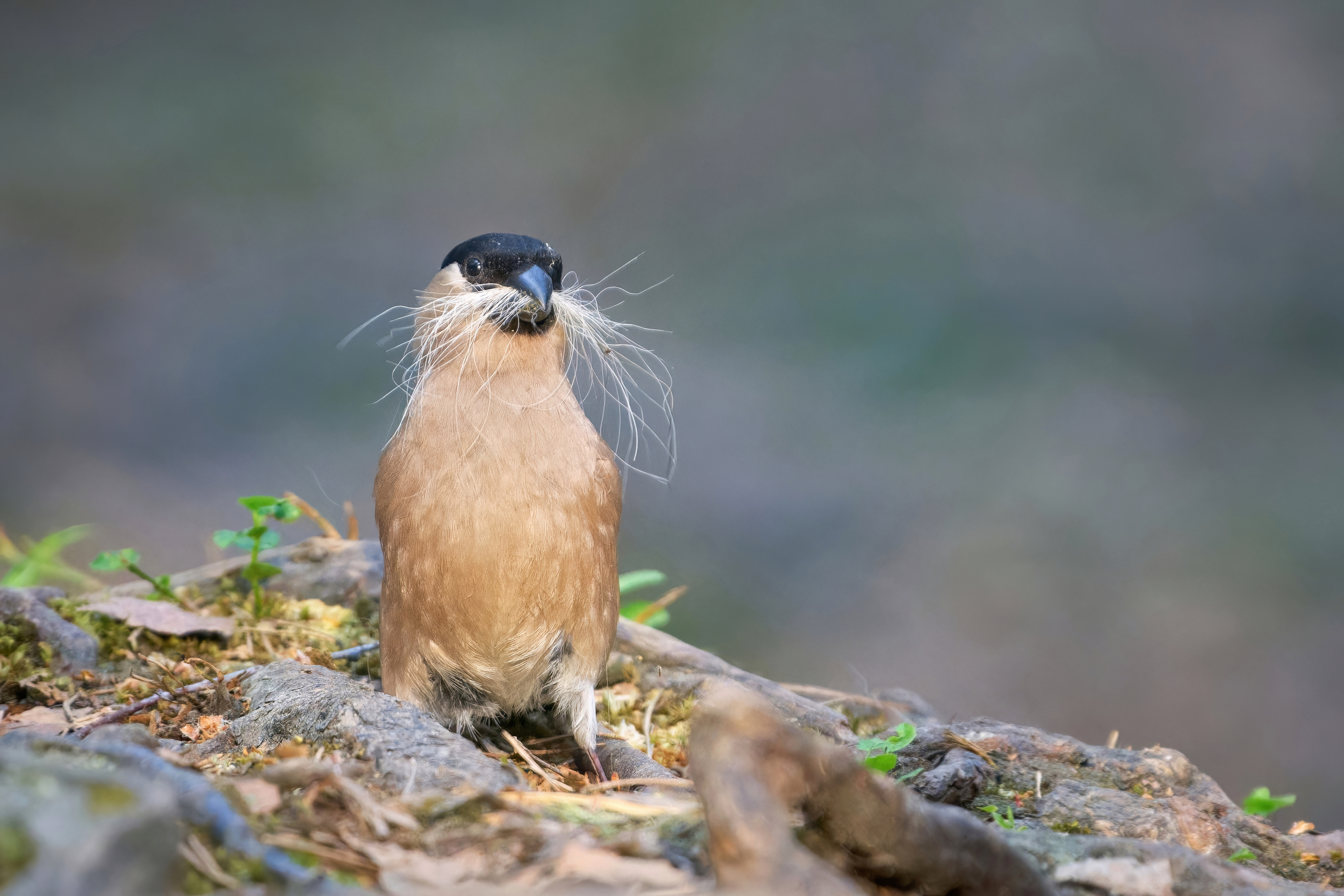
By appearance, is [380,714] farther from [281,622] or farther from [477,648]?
[281,622]

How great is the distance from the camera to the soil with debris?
1.60m

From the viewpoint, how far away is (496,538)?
131 inches

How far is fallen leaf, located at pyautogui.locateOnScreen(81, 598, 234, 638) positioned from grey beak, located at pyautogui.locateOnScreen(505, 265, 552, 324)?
68.9 inches

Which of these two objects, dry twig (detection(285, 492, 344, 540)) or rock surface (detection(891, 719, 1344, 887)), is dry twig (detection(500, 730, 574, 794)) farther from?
dry twig (detection(285, 492, 344, 540))

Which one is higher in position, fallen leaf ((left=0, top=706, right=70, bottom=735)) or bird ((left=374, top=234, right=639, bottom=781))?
bird ((left=374, top=234, right=639, bottom=781))

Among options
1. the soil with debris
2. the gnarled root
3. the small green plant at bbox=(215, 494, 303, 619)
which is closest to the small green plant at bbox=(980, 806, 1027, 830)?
the soil with debris

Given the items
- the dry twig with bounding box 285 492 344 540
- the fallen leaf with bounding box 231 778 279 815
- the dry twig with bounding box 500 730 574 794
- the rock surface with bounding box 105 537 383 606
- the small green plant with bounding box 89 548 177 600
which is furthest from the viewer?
the dry twig with bounding box 285 492 344 540

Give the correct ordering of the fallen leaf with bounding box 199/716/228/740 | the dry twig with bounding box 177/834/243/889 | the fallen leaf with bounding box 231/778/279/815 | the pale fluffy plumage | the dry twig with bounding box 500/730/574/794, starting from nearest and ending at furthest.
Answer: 1. the dry twig with bounding box 177/834/243/889
2. the fallen leaf with bounding box 231/778/279/815
3. the dry twig with bounding box 500/730/574/794
4. the fallen leaf with bounding box 199/716/228/740
5. the pale fluffy plumage

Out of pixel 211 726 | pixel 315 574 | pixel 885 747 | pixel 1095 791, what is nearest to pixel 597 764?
pixel 885 747

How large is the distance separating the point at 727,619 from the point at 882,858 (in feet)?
15.9

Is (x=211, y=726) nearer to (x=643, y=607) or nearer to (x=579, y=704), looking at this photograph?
(x=579, y=704)

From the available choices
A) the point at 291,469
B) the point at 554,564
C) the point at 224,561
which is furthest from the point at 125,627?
the point at 291,469

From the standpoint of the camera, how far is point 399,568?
3.45 metres

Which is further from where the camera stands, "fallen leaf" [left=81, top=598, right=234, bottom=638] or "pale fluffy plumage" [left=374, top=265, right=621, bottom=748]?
"fallen leaf" [left=81, top=598, right=234, bottom=638]
